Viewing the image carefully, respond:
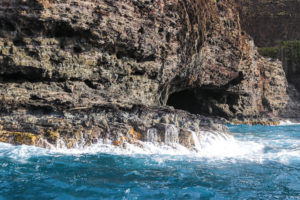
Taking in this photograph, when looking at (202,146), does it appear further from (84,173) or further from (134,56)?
(134,56)

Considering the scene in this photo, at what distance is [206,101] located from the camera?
107 ft

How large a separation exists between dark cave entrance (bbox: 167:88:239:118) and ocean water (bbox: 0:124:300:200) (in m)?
23.0

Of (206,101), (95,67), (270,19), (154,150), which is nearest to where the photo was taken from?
(154,150)

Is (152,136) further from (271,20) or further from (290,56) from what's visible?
(271,20)

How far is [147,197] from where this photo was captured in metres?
4.75

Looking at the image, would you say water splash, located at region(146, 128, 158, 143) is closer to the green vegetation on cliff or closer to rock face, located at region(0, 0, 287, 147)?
rock face, located at region(0, 0, 287, 147)

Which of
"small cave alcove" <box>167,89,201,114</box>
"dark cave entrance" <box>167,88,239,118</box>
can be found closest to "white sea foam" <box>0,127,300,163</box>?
"dark cave entrance" <box>167,88,239,118</box>

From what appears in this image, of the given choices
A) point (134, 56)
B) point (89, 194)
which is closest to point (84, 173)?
point (89, 194)

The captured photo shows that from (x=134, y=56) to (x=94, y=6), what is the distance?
378 centimetres

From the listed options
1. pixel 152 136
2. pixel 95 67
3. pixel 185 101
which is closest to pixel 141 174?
pixel 152 136

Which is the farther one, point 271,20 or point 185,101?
point 271,20

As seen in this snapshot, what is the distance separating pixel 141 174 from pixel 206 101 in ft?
90.8

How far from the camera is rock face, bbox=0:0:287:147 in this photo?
9.78m

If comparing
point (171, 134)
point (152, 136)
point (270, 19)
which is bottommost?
point (152, 136)
